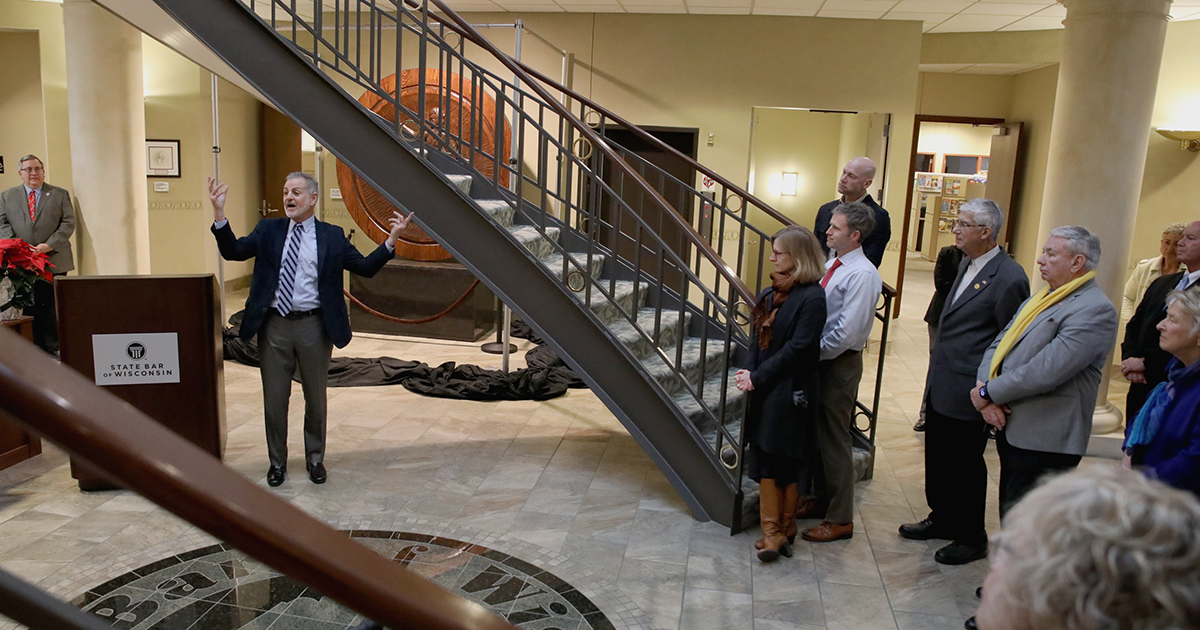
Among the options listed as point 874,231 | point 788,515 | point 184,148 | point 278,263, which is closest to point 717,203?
point 874,231

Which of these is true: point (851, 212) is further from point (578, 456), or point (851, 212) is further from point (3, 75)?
point (3, 75)

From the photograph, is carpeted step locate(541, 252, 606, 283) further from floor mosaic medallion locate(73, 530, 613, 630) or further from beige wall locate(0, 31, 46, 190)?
beige wall locate(0, 31, 46, 190)

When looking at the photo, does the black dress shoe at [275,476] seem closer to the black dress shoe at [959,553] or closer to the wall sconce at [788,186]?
the black dress shoe at [959,553]

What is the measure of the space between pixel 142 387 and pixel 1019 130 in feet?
32.8

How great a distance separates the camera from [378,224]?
8.59 m

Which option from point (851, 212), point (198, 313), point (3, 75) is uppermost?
point (3, 75)

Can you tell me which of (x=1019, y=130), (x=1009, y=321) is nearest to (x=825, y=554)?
(x=1009, y=321)

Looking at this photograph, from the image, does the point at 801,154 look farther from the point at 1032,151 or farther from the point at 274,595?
the point at 274,595

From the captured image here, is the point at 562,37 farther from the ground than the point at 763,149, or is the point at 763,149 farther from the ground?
the point at 562,37

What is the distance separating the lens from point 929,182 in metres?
19.0

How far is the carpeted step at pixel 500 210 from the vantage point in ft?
16.2

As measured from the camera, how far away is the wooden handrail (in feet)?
2.12

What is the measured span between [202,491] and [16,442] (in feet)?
17.1

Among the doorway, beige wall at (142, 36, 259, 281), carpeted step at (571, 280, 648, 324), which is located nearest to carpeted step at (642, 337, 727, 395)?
carpeted step at (571, 280, 648, 324)
